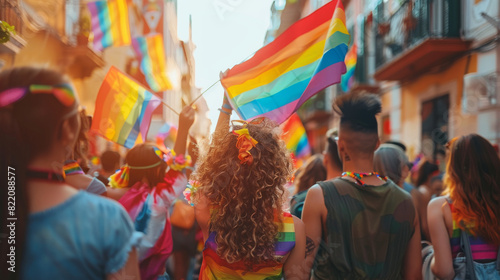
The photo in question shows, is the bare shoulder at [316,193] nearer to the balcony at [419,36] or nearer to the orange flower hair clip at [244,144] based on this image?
the orange flower hair clip at [244,144]

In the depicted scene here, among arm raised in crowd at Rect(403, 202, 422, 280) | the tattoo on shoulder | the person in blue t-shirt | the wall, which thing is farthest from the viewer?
the wall

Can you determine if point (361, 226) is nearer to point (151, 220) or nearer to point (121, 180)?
point (151, 220)

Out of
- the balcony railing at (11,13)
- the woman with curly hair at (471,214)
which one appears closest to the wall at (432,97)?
the woman with curly hair at (471,214)

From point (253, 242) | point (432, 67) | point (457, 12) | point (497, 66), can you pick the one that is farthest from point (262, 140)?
point (432, 67)

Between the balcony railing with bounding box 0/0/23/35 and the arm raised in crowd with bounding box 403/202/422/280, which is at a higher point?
the balcony railing with bounding box 0/0/23/35

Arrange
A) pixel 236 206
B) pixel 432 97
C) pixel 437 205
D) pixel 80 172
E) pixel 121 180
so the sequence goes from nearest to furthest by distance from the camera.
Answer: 1. pixel 236 206
2. pixel 80 172
3. pixel 437 205
4. pixel 121 180
5. pixel 432 97

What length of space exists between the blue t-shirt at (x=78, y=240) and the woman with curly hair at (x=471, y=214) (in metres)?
1.80

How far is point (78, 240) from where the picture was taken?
1124mm

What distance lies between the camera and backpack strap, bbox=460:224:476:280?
7.36 feet

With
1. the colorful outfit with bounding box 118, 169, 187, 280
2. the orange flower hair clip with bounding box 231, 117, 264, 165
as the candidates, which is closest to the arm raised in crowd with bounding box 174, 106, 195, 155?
the colorful outfit with bounding box 118, 169, 187, 280

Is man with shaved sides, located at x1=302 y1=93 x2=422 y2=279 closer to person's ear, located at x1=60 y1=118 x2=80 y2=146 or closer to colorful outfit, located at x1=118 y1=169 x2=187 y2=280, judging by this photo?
colorful outfit, located at x1=118 y1=169 x2=187 y2=280

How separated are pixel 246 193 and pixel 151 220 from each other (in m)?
1.08

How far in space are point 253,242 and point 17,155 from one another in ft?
3.32

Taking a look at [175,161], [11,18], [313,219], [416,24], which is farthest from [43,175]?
[416,24]
